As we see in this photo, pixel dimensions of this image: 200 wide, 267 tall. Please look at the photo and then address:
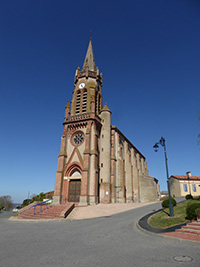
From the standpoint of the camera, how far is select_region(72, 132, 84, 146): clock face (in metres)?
31.7

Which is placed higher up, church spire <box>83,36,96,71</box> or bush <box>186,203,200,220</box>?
church spire <box>83,36,96,71</box>

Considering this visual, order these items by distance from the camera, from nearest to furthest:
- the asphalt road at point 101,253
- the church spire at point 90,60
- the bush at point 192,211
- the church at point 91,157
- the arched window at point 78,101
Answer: the asphalt road at point 101,253 → the bush at point 192,211 → the church at point 91,157 → the arched window at point 78,101 → the church spire at point 90,60

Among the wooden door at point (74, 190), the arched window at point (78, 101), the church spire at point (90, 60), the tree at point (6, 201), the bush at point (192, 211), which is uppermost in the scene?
the church spire at point (90, 60)

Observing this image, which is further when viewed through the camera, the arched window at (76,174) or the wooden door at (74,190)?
the arched window at (76,174)

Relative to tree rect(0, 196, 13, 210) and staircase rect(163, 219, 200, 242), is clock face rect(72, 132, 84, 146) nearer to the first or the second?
staircase rect(163, 219, 200, 242)

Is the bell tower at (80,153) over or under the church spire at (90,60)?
under

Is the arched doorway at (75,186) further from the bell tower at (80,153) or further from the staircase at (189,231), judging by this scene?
the staircase at (189,231)

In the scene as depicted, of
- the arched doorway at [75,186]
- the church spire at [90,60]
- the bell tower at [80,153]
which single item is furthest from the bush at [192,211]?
the church spire at [90,60]

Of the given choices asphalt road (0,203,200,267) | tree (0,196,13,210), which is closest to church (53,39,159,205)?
asphalt road (0,203,200,267)

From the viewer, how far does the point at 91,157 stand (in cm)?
2881

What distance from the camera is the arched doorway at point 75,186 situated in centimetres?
2854

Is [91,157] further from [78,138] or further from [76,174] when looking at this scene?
[78,138]

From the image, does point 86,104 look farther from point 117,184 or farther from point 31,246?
point 31,246

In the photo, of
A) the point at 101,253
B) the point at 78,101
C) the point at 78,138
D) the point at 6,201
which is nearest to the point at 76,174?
the point at 78,138
